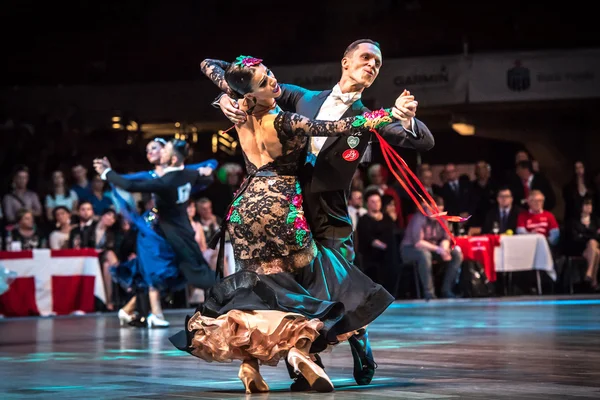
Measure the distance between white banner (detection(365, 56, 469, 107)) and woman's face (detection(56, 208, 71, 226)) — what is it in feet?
19.3

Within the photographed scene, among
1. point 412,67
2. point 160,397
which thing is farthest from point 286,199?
point 412,67

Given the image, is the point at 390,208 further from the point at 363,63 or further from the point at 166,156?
the point at 363,63

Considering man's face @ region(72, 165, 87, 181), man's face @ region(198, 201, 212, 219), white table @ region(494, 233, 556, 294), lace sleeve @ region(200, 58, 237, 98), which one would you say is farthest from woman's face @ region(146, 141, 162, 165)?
white table @ region(494, 233, 556, 294)

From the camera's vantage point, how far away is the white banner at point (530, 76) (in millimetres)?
17688

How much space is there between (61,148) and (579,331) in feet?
35.7

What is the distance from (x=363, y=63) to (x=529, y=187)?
1106 centimetres

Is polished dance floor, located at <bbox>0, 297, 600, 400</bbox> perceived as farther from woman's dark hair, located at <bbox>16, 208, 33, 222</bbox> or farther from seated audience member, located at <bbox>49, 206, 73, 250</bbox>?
seated audience member, located at <bbox>49, 206, 73, 250</bbox>

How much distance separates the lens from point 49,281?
13.4 metres

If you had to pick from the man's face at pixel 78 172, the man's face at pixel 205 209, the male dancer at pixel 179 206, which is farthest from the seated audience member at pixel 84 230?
the male dancer at pixel 179 206

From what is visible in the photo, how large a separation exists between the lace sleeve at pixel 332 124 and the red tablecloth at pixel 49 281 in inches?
339

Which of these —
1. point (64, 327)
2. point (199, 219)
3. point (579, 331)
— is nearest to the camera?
point (579, 331)

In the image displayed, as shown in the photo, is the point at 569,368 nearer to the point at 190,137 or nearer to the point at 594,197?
the point at 594,197

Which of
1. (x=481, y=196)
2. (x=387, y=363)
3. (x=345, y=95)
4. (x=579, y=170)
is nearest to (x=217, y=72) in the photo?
(x=345, y=95)

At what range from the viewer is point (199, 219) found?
49.0 feet
